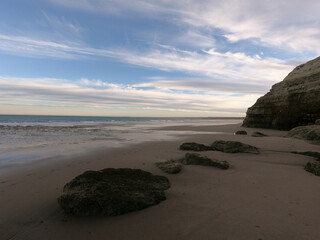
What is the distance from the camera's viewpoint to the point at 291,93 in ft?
51.2

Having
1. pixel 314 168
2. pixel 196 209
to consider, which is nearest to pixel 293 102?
pixel 314 168

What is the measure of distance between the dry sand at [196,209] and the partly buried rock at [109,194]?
0.41 ft

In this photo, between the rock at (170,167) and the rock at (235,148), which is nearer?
the rock at (170,167)

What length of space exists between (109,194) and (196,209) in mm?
1398

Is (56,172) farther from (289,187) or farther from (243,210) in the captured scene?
(289,187)

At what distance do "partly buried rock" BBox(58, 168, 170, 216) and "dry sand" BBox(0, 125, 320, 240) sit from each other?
126 mm

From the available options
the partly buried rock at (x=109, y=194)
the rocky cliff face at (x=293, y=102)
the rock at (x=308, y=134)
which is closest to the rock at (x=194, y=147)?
the partly buried rock at (x=109, y=194)

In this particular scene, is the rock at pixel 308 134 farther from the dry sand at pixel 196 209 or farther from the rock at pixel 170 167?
the rock at pixel 170 167

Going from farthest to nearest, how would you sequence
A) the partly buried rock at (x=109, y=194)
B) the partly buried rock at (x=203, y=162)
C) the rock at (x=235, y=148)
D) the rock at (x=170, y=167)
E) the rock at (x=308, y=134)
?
the rock at (x=308, y=134), the rock at (x=235, y=148), the partly buried rock at (x=203, y=162), the rock at (x=170, y=167), the partly buried rock at (x=109, y=194)

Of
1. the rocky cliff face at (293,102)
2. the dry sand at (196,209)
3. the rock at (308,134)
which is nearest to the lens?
the dry sand at (196,209)

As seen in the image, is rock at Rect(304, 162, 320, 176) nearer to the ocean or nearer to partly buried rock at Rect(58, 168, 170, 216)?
partly buried rock at Rect(58, 168, 170, 216)

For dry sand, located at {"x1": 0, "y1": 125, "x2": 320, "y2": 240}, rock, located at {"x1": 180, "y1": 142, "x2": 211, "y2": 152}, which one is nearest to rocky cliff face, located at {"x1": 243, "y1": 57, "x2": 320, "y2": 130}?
rock, located at {"x1": 180, "y1": 142, "x2": 211, "y2": 152}

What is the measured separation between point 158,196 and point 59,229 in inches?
61.2

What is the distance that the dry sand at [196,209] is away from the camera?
2.53 m
